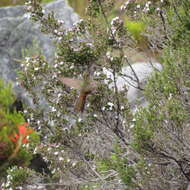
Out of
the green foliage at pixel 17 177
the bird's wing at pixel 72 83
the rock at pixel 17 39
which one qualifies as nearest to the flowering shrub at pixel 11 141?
the green foliage at pixel 17 177

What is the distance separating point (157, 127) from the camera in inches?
133

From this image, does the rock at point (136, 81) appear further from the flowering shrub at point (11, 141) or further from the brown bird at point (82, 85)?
the flowering shrub at point (11, 141)

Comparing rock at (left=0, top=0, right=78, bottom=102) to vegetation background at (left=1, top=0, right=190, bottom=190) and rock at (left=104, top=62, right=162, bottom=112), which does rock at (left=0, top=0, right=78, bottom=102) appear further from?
vegetation background at (left=1, top=0, right=190, bottom=190)

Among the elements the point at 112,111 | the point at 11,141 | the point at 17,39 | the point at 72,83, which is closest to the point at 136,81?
the point at 112,111

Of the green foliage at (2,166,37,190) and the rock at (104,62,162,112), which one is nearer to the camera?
the green foliage at (2,166,37,190)

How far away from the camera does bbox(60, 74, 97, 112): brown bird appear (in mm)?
3164

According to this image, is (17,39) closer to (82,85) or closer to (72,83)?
(82,85)

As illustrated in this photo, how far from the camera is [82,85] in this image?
3.33 metres

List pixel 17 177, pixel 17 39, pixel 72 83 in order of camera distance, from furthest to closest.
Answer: pixel 17 39
pixel 17 177
pixel 72 83

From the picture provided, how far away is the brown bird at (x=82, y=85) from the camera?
3.16 m

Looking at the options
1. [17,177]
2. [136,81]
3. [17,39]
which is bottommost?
[17,177]

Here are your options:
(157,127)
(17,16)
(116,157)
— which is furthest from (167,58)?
(17,16)

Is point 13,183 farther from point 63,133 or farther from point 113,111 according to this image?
point 113,111

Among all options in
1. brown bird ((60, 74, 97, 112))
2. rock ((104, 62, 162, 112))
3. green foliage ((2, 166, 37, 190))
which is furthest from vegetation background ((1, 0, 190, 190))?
rock ((104, 62, 162, 112))
